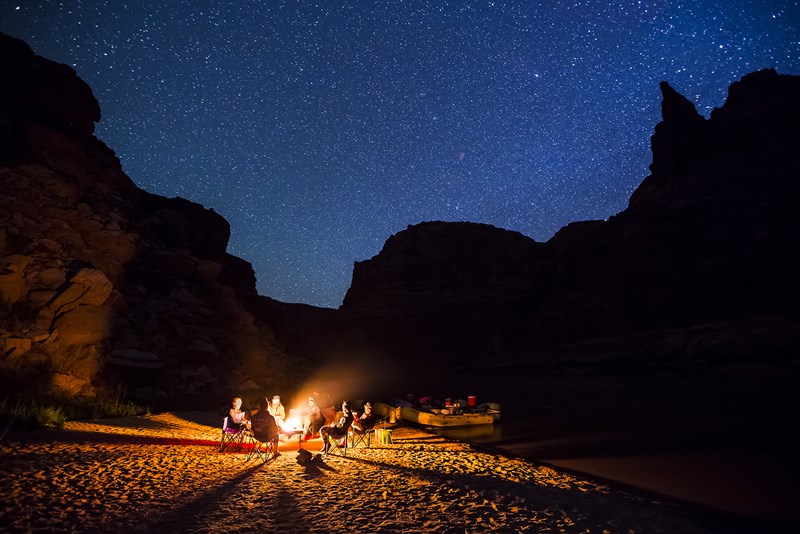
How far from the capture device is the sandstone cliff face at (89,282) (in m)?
23.0

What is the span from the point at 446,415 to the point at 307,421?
1218 centimetres

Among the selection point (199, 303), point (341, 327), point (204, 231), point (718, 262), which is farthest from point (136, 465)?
point (341, 327)

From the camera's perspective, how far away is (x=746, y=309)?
7906 cm

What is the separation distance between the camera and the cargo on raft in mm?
23219

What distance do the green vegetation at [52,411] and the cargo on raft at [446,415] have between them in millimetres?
14417

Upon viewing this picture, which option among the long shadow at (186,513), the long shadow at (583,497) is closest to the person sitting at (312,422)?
the long shadow at (583,497)

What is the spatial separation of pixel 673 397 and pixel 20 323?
54.4 meters

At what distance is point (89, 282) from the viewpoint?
85.6 ft

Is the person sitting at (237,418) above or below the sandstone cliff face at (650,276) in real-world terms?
below

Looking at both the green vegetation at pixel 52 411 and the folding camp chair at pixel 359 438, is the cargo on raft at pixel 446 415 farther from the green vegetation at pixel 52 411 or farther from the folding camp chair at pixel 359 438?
the green vegetation at pixel 52 411

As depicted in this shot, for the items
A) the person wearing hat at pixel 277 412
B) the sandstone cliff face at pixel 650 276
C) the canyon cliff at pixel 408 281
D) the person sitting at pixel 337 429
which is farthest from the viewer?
the sandstone cliff face at pixel 650 276

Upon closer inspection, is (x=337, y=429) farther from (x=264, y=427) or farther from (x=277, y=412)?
(x=277, y=412)

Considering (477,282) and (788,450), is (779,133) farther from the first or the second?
(788,450)

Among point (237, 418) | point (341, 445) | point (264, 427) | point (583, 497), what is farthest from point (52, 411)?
point (583, 497)
